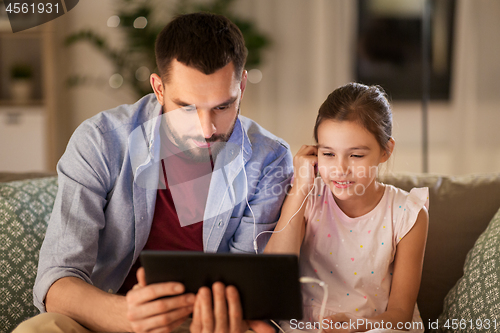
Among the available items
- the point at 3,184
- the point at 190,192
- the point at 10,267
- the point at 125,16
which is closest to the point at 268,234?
the point at 190,192

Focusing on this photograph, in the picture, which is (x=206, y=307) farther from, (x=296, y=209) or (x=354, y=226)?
(x=354, y=226)

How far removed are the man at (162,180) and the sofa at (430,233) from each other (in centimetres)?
18

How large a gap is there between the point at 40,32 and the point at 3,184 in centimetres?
194

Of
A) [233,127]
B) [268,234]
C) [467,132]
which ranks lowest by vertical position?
[467,132]

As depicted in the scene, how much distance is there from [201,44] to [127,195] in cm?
42

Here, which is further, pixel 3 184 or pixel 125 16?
pixel 125 16

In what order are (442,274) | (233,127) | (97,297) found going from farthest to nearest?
(442,274), (233,127), (97,297)

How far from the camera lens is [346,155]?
1.06 m

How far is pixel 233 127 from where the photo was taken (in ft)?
3.80

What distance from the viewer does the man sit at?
103 cm

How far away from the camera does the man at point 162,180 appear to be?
103cm

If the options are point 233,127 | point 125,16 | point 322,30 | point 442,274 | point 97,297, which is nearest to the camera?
point 97,297

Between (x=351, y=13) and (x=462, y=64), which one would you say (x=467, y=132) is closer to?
(x=462, y=64)

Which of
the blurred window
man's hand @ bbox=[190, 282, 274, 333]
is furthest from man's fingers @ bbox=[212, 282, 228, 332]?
the blurred window
